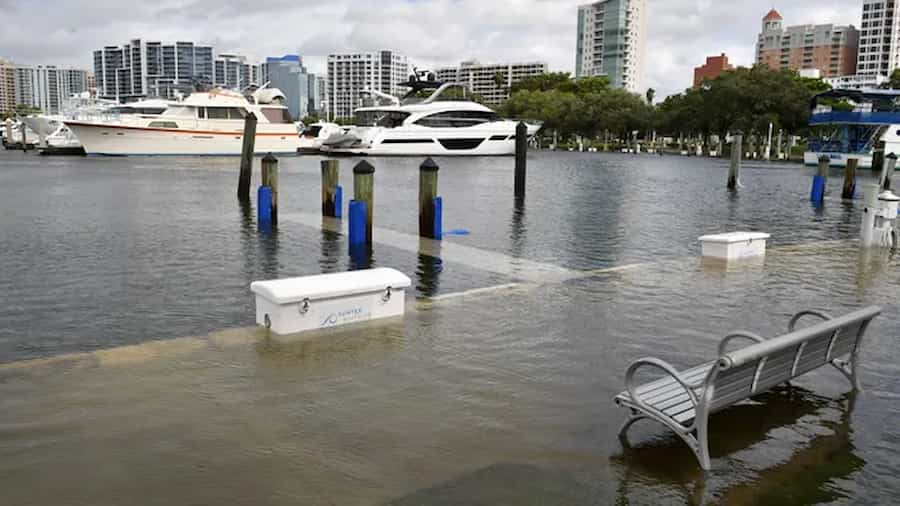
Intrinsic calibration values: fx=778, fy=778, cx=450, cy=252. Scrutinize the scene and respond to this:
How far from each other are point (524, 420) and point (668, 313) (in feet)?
13.2

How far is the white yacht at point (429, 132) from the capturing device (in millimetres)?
68750

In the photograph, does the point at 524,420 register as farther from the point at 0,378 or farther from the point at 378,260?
the point at 378,260

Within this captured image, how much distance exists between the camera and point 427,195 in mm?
15062

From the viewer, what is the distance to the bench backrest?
4586mm

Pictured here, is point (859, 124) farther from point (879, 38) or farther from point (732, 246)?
point (879, 38)

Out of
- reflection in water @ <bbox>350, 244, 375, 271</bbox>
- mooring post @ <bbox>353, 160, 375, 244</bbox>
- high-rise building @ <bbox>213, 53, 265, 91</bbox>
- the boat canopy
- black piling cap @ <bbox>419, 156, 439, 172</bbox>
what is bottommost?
reflection in water @ <bbox>350, 244, 375, 271</bbox>

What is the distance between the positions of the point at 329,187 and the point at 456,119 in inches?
2096

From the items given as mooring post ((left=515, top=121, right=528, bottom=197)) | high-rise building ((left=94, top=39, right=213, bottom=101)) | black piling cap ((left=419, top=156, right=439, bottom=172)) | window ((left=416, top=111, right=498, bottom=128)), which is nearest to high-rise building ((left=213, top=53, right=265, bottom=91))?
high-rise building ((left=94, top=39, right=213, bottom=101))

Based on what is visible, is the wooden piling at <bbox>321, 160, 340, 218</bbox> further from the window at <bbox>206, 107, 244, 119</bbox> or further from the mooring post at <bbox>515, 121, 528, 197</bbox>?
the window at <bbox>206, 107, 244, 119</bbox>

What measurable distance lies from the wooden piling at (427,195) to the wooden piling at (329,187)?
2.92 m

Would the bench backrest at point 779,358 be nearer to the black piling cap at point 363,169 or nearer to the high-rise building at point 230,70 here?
the black piling cap at point 363,169

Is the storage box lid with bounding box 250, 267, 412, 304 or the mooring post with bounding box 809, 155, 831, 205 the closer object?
the storage box lid with bounding box 250, 267, 412, 304

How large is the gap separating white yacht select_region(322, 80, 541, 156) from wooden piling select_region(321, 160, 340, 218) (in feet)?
166

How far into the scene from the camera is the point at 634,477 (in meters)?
4.64
